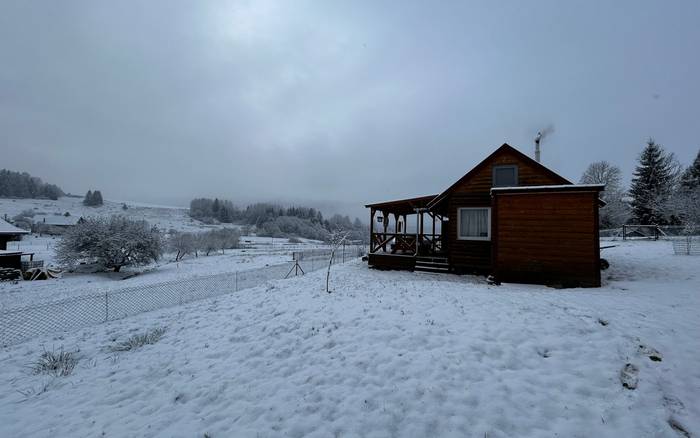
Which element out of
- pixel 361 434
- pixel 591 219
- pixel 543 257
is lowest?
pixel 361 434

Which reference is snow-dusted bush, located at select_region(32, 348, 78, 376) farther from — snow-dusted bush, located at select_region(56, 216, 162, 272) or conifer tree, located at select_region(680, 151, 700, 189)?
conifer tree, located at select_region(680, 151, 700, 189)

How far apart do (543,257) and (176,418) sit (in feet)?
33.4

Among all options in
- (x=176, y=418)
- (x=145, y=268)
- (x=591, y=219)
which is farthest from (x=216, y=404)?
(x=145, y=268)

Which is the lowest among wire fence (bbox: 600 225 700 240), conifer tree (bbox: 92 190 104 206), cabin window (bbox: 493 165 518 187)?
wire fence (bbox: 600 225 700 240)

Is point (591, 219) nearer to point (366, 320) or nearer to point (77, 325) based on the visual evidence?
point (366, 320)

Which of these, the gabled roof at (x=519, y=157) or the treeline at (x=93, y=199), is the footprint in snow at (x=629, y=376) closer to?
the gabled roof at (x=519, y=157)

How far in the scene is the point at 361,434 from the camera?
10.5 feet

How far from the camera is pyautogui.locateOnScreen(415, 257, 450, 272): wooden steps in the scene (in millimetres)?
12758

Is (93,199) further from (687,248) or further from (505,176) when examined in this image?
(687,248)

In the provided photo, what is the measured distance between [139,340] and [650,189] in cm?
4077

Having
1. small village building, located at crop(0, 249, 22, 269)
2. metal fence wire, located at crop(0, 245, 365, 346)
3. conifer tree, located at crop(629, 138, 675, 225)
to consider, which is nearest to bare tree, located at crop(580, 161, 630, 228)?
conifer tree, located at crop(629, 138, 675, 225)

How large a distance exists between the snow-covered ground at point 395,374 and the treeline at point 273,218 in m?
76.4

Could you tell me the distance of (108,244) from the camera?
2097cm

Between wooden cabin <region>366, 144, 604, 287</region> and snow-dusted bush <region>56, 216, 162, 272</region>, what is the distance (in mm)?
21305
